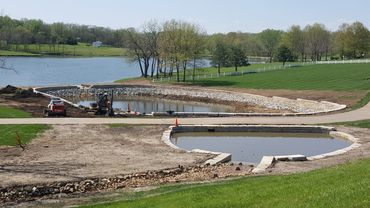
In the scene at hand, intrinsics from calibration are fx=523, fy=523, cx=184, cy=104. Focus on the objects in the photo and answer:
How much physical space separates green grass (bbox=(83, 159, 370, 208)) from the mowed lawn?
136 ft

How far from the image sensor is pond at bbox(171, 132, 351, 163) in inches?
1065

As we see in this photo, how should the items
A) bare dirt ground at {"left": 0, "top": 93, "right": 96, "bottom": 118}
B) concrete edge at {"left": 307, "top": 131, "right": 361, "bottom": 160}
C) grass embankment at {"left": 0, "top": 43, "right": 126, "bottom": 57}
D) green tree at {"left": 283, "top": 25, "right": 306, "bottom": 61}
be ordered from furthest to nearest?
grass embankment at {"left": 0, "top": 43, "right": 126, "bottom": 57} < green tree at {"left": 283, "top": 25, "right": 306, "bottom": 61} < bare dirt ground at {"left": 0, "top": 93, "right": 96, "bottom": 118} < concrete edge at {"left": 307, "top": 131, "right": 361, "bottom": 160}

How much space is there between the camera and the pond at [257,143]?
2705 cm

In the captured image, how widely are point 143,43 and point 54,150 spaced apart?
62407 millimetres

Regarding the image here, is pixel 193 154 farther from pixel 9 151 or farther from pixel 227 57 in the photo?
pixel 227 57

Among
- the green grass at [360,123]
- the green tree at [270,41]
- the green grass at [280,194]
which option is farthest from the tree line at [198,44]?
the green grass at [280,194]

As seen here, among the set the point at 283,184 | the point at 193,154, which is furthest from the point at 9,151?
the point at 283,184

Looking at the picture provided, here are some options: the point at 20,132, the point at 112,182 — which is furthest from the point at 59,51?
the point at 112,182

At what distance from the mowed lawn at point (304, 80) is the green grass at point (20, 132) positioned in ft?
113

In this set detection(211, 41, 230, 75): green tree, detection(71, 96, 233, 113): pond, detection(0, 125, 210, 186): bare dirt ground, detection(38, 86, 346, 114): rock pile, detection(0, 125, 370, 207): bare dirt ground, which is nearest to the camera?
detection(0, 125, 370, 207): bare dirt ground

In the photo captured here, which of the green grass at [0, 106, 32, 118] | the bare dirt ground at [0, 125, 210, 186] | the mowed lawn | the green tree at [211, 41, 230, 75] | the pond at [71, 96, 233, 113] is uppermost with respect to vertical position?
the green tree at [211, 41, 230, 75]

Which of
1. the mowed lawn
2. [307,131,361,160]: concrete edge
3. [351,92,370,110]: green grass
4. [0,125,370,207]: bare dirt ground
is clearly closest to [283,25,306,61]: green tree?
the mowed lawn

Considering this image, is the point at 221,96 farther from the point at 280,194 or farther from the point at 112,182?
the point at 280,194

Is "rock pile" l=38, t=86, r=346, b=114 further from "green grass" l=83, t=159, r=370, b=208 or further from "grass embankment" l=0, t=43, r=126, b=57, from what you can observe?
"grass embankment" l=0, t=43, r=126, b=57
